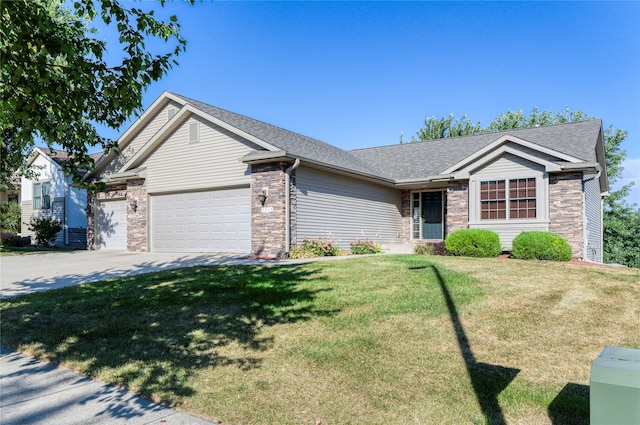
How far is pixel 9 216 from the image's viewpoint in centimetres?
2517

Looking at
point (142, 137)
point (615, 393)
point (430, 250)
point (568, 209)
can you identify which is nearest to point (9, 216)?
point (142, 137)

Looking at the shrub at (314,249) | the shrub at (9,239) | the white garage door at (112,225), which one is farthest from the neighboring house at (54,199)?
the shrub at (314,249)

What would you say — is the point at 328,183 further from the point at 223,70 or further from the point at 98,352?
the point at 98,352

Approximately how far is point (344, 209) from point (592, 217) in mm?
10448

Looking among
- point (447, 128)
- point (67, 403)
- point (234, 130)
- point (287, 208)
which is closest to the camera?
point (67, 403)

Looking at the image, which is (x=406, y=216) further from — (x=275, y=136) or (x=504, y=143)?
(x=275, y=136)

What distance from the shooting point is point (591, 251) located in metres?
17.1

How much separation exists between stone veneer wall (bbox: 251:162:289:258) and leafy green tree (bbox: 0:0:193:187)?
7.86 metres

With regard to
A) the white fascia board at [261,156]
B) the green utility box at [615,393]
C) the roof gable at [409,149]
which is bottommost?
the green utility box at [615,393]

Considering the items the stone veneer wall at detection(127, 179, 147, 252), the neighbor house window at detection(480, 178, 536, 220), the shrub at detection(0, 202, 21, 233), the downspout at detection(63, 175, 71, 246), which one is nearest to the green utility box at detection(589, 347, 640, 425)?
the neighbor house window at detection(480, 178, 536, 220)

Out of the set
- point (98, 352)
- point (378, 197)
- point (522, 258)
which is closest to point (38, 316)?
point (98, 352)

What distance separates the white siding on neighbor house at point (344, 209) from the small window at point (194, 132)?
4582 millimetres

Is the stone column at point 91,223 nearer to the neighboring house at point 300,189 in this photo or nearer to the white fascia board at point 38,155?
the neighboring house at point 300,189

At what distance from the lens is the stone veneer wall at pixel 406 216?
2061 centimetres
